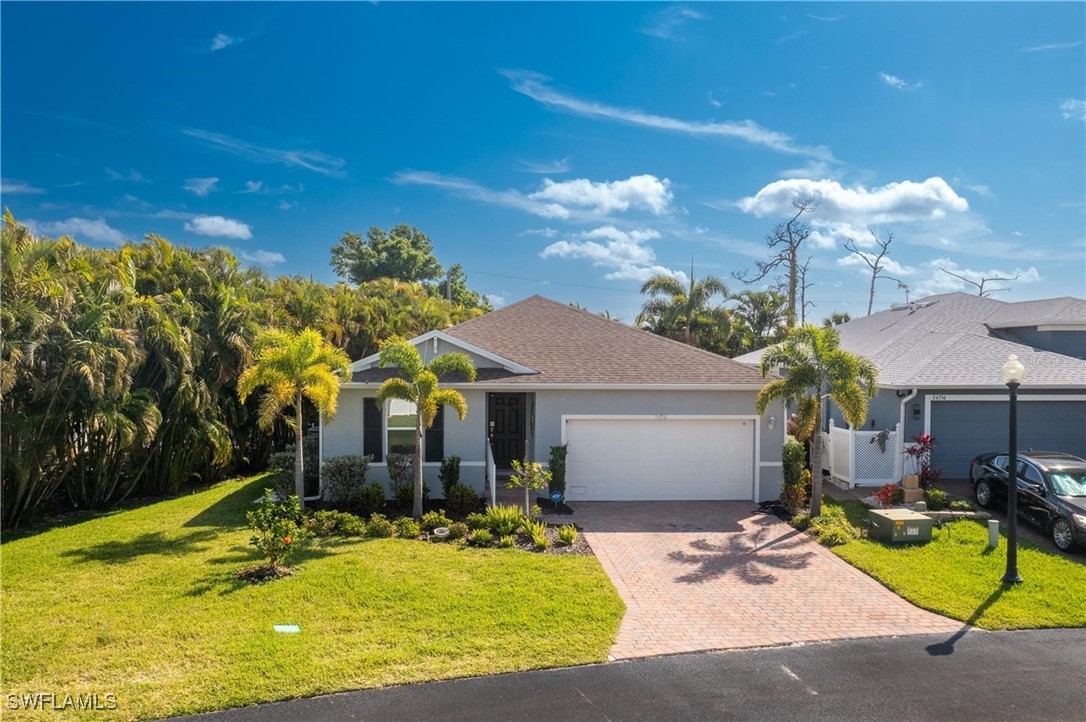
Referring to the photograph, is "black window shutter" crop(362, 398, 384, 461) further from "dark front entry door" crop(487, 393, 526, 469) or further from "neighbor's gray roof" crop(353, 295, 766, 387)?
"dark front entry door" crop(487, 393, 526, 469)

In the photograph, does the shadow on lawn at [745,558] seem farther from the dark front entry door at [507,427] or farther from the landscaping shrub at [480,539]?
the dark front entry door at [507,427]

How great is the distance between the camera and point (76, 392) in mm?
11266

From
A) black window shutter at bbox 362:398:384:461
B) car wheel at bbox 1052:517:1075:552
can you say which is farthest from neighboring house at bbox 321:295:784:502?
car wheel at bbox 1052:517:1075:552

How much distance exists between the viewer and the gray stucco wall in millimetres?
13797

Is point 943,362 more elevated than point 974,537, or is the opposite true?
point 943,362

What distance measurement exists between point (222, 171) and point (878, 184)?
68.4ft

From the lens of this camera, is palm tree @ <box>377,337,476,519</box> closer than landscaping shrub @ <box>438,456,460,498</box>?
Yes

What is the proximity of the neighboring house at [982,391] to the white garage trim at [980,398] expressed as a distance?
21 millimetres

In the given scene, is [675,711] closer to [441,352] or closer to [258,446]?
[441,352]

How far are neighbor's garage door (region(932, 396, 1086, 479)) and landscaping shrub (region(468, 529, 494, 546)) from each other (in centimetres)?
1207

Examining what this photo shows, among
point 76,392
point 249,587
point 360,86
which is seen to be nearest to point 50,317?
point 76,392

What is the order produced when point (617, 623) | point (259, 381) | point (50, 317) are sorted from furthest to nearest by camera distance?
point (259, 381) < point (50, 317) < point (617, 623)

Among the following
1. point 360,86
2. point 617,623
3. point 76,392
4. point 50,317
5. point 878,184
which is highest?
point 360,86

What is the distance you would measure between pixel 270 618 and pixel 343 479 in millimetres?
5839
